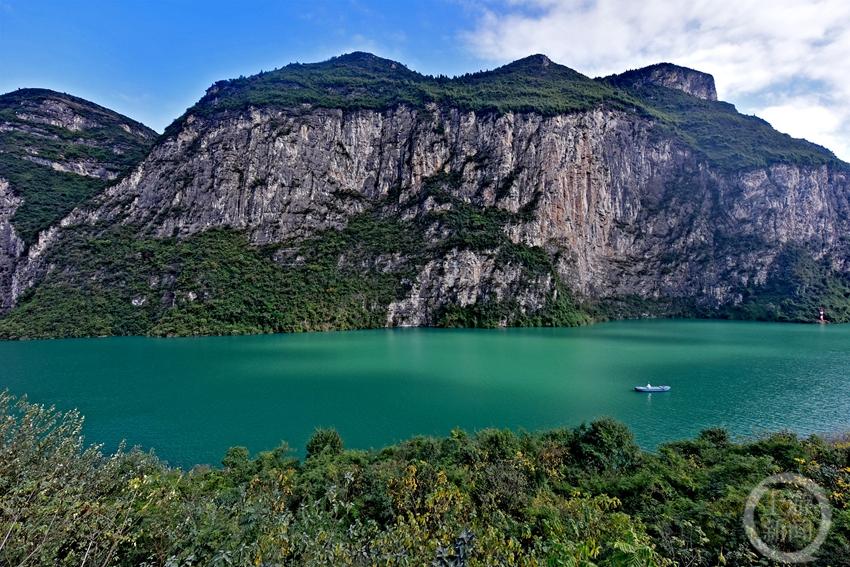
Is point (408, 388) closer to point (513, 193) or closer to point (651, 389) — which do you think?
point (651, 389)

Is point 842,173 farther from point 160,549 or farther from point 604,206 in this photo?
point 160,549

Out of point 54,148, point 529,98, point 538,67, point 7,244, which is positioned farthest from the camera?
point 538,67

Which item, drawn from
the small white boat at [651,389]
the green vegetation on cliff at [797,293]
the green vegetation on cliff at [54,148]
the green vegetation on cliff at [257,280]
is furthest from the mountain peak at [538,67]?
the small white boat at [651,389]

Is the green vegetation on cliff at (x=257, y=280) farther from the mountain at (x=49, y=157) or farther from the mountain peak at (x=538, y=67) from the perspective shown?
the mountain peak at (x=538, y=67)

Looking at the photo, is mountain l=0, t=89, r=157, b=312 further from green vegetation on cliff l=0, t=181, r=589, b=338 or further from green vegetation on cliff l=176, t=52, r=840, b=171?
green vegetation on cliff l=176, t=52, r=840, b=171
